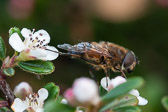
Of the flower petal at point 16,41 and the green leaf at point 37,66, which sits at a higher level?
the flower petal at point 16,41

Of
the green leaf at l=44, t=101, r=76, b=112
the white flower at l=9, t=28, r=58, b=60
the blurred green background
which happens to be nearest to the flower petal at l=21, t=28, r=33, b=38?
the white flower at l=9, t=28, r=58, b=60

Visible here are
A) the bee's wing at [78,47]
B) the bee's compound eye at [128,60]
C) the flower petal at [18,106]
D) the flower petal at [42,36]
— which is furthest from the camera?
the bee's compound eye at [128,60]

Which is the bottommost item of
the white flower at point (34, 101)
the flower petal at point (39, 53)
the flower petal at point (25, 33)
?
the white flower at point (34, 101)

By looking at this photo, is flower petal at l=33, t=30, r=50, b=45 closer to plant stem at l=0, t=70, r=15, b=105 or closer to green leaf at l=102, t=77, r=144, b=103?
plant stem at l=0, t=70, r=15, b=105

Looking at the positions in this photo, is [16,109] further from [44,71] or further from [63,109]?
[63,109]

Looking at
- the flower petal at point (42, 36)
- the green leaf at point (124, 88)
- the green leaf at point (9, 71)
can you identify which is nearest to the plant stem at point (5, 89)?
the green leaf at point (9, 71)

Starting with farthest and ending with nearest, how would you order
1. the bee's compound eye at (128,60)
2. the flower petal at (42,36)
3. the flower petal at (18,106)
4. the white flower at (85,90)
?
the bee's compound eye at (128,60)
the flower petal at (42,36)
the flower petal at (18,106)
the white flower at (85,90)

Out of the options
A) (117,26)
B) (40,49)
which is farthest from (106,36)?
(40,49)

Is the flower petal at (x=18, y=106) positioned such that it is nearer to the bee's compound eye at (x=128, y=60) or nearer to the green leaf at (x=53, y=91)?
the green leaf at (x=53, y=91)
